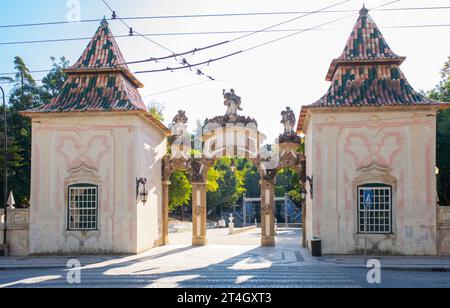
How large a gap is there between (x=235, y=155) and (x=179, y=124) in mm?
3494

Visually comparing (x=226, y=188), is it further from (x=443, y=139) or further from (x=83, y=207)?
(x=83, y=207)

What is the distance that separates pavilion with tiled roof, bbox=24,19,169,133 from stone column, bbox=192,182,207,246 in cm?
451

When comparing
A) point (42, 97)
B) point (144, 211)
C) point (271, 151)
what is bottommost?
point (144, 211)

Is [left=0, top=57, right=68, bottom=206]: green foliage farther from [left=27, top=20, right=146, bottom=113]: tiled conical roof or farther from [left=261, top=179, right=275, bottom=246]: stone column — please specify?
[left=261, top=179, right=275, bottom=246]: stone column

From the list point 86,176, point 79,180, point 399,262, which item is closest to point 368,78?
point 399,262

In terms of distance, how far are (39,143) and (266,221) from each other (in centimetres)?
1175

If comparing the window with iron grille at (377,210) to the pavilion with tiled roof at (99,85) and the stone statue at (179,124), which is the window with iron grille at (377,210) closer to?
the pavilion with tiled roof at (99,85)

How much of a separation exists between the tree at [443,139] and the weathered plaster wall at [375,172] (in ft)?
48.1

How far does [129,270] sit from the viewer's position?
61.3ft

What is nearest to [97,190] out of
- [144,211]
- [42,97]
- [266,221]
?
[144,211]

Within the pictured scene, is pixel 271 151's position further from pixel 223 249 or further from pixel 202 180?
pixel 223 249

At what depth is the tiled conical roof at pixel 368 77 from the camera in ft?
78.0

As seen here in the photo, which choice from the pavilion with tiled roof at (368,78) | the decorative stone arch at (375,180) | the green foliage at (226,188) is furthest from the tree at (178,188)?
the decorative stone arch at (375,180)

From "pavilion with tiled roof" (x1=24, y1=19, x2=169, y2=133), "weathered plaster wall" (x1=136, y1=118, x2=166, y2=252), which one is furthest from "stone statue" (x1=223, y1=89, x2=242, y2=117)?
"pavilion with tiled roof" (x1=24, y1=19, x2=169, y2=133)
